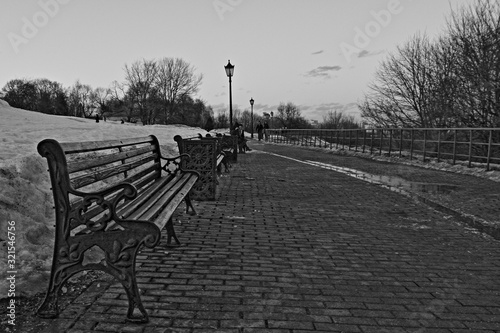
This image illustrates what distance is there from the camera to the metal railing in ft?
41.9

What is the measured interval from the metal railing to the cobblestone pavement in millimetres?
7956

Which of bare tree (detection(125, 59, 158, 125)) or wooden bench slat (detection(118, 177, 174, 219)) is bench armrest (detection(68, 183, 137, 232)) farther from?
bare tree (detection(125, 59, 158, 125))

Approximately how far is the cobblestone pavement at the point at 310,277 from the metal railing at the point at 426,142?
7.96 m

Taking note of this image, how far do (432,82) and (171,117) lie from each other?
52829mm

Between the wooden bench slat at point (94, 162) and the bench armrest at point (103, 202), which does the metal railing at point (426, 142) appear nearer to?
the wooden bench slat at point (94, 162)

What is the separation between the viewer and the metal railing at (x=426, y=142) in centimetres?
1278

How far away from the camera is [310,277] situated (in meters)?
3.48

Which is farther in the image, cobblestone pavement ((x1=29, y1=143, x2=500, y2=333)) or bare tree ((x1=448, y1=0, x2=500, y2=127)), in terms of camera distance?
bare tree ((x1=448, y1=0, x2=500, y2=127))

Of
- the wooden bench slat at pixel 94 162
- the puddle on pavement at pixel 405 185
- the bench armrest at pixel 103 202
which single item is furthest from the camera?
the puddle on pavement at pixel 405 185

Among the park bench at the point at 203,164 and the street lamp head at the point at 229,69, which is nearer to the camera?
the park bench at the point at 203,164

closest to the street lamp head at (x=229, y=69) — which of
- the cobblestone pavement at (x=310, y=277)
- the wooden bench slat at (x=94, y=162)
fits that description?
the cobblestone pavement at (x=310, y=277)

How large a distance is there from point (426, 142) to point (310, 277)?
531 inches

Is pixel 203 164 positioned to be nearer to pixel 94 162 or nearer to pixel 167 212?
pixel 167 212

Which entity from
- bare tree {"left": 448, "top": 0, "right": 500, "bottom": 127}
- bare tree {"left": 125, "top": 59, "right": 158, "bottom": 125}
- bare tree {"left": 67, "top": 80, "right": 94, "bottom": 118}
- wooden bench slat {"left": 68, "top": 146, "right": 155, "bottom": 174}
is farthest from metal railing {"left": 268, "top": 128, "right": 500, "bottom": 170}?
bare tree {"left": 67, "top": 80, "right": 94, "bottom": 118}
